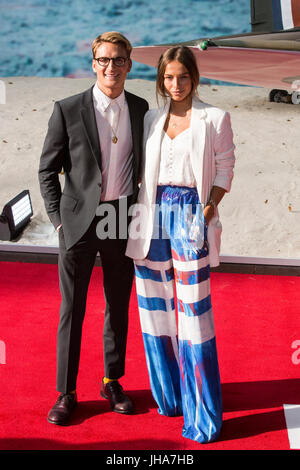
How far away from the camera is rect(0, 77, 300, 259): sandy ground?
18.9ft

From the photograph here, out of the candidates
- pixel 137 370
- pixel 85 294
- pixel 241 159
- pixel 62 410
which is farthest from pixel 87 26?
pixel 62 410

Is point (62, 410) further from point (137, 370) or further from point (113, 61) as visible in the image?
point (113, 61)

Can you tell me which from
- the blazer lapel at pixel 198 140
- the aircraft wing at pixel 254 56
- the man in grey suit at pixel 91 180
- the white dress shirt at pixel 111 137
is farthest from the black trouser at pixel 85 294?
the aircraft wing at pixel 254 56

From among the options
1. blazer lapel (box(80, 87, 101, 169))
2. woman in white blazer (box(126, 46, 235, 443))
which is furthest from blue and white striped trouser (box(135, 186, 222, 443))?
blazer lapel (box(80, 87, 101, 169))

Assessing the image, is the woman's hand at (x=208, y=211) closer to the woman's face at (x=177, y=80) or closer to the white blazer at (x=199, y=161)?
the white blazer at (x=199, y=161)

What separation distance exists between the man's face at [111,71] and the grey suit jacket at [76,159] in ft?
0.24

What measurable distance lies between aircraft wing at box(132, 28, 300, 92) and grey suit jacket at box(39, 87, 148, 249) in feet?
1.02

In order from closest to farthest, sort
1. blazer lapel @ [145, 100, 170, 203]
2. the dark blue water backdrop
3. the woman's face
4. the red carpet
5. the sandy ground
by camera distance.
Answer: the woman's face → blazer lapel @ [145, 100, 170, 203] → the red carpet → the dark blue water backdrop → the sandy ground

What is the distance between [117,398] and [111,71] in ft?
4.08

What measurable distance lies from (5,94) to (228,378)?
609 cm

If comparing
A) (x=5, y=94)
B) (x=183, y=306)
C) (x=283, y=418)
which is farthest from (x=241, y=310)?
(x=5, y=94)

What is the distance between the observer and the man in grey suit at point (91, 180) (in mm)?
2201

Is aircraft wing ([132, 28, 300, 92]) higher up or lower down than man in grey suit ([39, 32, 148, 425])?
higher up

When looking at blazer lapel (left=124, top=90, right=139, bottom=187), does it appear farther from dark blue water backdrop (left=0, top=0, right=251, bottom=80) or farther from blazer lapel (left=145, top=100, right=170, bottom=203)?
dark blue water backdrop (left=0, top=0, right=251, bottom=80)
